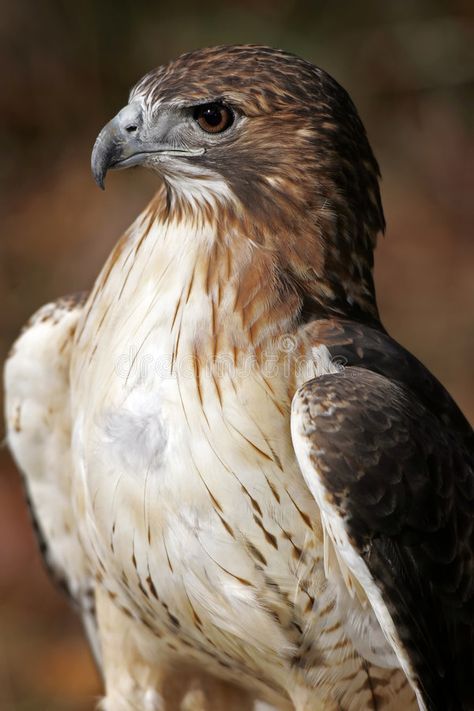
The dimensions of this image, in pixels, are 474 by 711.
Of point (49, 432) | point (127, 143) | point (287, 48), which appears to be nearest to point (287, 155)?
point (127, 143)

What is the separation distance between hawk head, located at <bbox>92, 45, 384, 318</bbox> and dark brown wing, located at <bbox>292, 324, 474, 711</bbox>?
21 cm

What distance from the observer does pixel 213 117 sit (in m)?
2.40

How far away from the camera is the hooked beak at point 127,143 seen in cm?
243

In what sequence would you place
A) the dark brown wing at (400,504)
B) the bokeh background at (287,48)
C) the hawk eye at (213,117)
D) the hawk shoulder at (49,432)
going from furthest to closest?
1. the bokeh background at (287,48)
2. the hawk shoulder at (49,432)
3. the hawk eye at (213,117)
4. the dark brown wing at (400,504)

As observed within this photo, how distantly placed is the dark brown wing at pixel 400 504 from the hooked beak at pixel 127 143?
0.49 meters

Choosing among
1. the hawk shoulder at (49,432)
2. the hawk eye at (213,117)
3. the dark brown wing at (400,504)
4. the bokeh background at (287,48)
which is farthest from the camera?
the bokeh background at (287,48)

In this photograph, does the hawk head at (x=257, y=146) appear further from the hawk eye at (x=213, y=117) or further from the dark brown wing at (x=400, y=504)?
the dark brown wing at (x=400, y=504)

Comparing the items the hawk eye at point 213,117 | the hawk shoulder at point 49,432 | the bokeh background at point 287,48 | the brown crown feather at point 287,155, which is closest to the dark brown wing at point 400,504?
the brown crown feather at point 287,155

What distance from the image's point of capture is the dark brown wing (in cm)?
227

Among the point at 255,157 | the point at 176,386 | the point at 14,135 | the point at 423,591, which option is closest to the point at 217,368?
the point at 176,386

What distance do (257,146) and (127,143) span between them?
247 mm

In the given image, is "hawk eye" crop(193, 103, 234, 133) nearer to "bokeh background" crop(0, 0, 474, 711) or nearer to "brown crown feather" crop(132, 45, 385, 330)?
"brown crown feather" crop(132, 45, 385, 330)

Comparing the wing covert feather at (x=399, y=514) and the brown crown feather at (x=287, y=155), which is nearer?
the wing covert feather at (x=399, y=514)

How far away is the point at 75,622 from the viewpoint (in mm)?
5328
